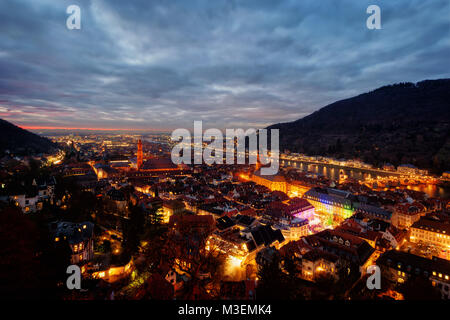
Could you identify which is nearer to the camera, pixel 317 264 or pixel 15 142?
pixel 317 264

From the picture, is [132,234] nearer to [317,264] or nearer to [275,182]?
[317,264]

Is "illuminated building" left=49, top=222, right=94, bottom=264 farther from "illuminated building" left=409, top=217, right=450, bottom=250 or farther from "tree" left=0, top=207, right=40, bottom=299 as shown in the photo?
"illuminated building" left=409, top=217, right=450, bottom=250

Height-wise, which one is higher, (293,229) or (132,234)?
(132,234)

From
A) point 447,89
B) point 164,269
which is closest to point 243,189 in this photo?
point 164,269

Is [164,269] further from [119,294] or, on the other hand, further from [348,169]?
[348,169]

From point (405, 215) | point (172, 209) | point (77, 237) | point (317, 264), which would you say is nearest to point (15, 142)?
point (172, 209)

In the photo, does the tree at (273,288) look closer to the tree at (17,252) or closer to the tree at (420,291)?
the tree at (420,291)
